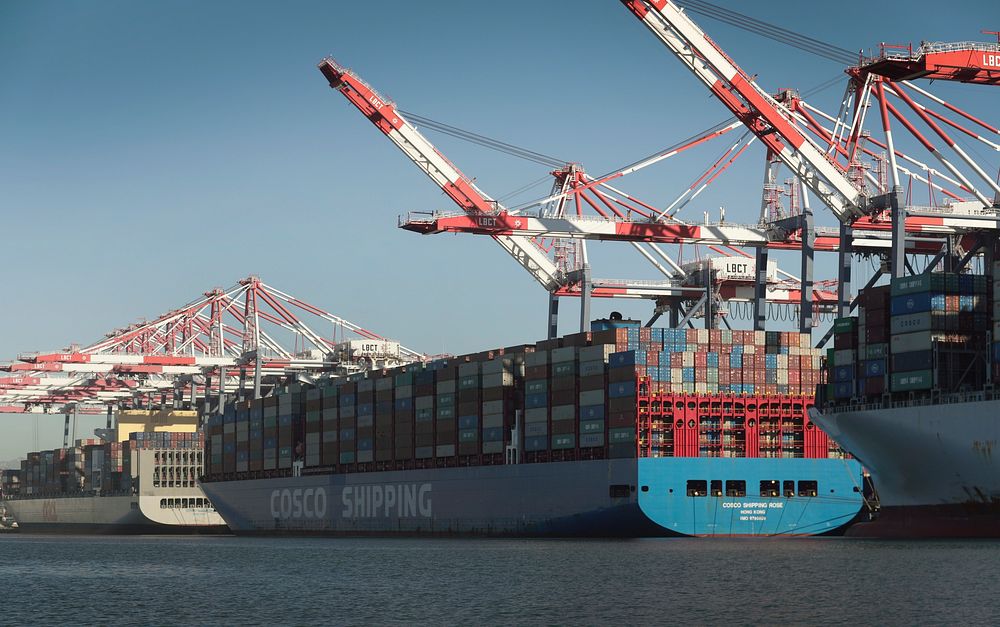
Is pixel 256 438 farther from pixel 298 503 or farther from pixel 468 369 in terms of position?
pixel 468 369

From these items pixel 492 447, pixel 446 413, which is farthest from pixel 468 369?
pixel 492 447

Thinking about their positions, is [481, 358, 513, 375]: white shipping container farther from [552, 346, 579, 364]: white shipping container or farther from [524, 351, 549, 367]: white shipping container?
[552, 346, 579, 364]: white shipping container

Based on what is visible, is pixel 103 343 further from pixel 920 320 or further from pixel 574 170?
pixel 920 320

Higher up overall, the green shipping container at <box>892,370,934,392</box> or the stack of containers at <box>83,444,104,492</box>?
the green shipping container at <box>892,370,934,392</box>

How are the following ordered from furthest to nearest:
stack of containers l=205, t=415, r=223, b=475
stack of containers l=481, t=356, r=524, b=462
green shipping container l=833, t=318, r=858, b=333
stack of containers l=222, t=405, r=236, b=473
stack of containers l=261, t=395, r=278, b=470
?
stack of containers l=205, t=415, r=223, b=475 < stack of containers l=222, t=405, r=236, b=473 < stack of containers l=261, t=395, r=278, b=470 < stack of containers l=481, t=356, r=524, b=462 < green shipping container l=833, t=318, r=858, b=333

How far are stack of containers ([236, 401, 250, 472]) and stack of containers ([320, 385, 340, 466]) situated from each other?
454 inches

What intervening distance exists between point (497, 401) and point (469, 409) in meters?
2.27

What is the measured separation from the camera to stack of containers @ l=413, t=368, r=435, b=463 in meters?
75.8

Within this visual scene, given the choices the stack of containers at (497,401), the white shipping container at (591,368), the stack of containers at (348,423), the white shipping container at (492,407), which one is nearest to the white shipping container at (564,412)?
the white shipping container at (591,368)

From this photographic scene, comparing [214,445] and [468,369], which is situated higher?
[468,369]

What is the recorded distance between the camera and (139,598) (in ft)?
137

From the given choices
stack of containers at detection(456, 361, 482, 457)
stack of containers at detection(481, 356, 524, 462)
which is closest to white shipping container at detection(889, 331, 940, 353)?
stack of containers at detection(481, 356, 524, 462)

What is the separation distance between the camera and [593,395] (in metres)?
64.9

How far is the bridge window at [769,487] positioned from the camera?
211ft
